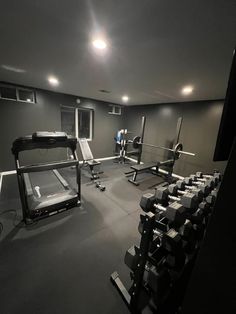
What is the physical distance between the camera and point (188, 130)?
14.2ft

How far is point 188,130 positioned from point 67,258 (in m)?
4.56

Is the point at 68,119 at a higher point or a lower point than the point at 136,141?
higher

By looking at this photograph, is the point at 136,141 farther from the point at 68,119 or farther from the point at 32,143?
the point at 32,143

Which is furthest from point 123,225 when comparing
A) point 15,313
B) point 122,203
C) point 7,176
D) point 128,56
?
point 7,176

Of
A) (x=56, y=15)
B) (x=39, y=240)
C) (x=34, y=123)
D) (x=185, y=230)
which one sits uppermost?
(x=56, y=15)

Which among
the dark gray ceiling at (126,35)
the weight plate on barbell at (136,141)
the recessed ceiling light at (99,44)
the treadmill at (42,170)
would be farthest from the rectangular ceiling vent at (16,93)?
the weight plate on barbell at (136,141)

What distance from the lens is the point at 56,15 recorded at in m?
1.08

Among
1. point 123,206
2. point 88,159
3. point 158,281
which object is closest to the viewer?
point 158,281

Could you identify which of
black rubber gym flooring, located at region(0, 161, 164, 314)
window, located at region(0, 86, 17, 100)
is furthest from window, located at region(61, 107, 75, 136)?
black rubber gym flooring, located at region(0, 161, 164, 314)

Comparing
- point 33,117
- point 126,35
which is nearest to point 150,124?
point 33,117

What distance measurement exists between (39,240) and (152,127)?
4.97 metres

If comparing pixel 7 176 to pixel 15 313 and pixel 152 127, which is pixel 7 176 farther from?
pixel 152 127

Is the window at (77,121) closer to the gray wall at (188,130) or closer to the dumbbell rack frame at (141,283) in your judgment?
the gray wall at (188,130)

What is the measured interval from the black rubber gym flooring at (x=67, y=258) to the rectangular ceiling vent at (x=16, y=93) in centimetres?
Answer: 266
